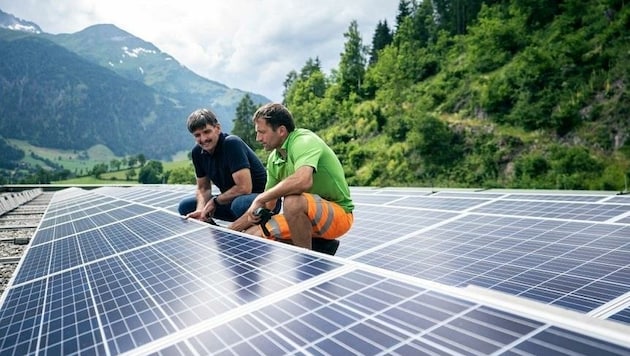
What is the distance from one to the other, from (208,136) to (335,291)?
4.29 meters

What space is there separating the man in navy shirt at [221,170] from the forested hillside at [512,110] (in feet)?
68.2

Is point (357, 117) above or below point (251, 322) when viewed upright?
above

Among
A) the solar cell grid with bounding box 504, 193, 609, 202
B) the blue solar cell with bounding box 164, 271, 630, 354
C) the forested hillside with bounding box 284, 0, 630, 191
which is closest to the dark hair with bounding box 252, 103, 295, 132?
the blue solar cell with bounding box 164, 271, 630, 354

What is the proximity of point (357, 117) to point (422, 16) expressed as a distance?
29684 mm

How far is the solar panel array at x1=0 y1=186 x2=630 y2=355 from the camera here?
165cm

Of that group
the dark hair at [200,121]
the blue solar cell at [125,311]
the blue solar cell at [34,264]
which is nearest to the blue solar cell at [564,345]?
the blue solar cell at [125,311]

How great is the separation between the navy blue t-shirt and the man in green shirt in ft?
3.21

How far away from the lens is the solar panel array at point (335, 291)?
1646 millimetres

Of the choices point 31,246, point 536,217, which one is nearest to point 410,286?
point 536,217

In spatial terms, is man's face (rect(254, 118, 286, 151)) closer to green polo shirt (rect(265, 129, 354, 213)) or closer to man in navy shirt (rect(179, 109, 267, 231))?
green polo shirt (rect(265, 129, 354, 213))

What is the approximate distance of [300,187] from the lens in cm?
424

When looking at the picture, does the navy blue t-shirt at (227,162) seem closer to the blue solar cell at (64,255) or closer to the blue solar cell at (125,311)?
the blue solar cell at (64,255)

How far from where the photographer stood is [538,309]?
1.59m

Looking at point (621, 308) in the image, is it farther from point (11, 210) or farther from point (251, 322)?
point (11, 210)
